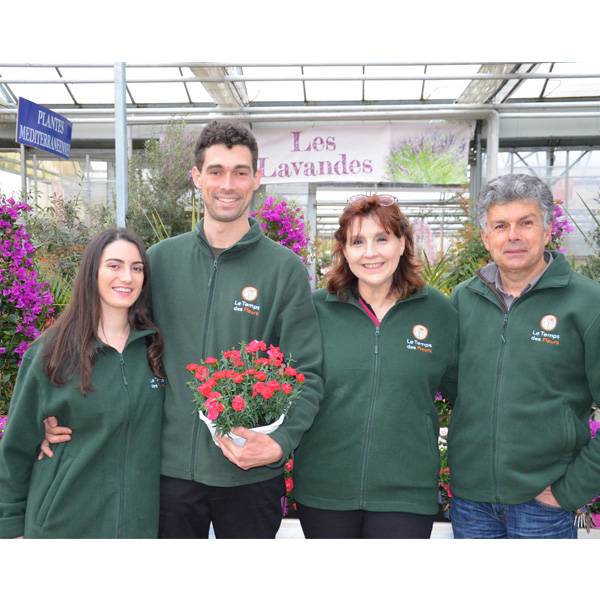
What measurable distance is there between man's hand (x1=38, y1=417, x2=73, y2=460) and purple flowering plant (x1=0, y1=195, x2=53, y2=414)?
7.64 ft

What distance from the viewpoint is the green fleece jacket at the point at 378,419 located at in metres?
2.05

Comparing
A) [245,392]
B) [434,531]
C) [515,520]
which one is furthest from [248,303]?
[434,531]

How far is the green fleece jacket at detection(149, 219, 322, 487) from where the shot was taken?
2094 millimetres

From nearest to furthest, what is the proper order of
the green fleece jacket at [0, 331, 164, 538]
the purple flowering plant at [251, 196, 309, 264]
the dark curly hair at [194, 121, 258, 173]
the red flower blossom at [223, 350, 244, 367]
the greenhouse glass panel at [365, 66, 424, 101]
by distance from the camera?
the red flower blossom at [223, 350, 244, 367]
the green fleece jacket at [0, 331, 164, 538]
the dark curly hair at [194, 121, 258, 173]
the purple flowering plant at [251, 196, 309, 264]
the greenhouse glass panel at [365, 66, 424, 101]

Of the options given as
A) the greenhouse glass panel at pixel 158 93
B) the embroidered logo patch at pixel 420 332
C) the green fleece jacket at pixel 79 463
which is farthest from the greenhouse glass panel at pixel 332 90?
the green fleece jacket at pixel 79 463

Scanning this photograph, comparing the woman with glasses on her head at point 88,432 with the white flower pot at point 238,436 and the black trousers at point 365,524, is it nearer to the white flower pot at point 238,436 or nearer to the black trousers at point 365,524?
the white flower pot at point 238,436

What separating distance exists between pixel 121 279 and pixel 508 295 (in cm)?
138

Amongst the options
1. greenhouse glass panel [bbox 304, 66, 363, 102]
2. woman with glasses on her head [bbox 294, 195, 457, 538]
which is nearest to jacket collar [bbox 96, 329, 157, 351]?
Answer: woman with glasses on her head [bbox 294, 195, 457, 538]

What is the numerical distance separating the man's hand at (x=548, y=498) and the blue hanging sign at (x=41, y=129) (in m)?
4.27

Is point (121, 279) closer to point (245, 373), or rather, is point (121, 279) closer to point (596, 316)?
point (245, 373)

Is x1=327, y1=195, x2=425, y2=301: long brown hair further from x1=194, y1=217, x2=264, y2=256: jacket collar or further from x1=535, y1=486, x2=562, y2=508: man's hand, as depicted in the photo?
x1=535, y1=486, x2=562, y2=508: man's hand

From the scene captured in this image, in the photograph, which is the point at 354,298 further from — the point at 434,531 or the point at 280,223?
the point at 280,223
